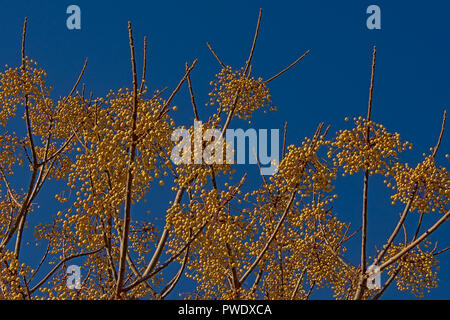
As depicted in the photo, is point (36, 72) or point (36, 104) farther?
point (36, 104)

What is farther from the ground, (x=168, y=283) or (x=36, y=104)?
(x=36, y=104)

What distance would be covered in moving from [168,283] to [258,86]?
14.6 ft

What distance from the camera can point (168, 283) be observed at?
10328mm

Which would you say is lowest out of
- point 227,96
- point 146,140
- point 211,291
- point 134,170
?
point 211,291

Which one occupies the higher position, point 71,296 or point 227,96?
point 227,96
